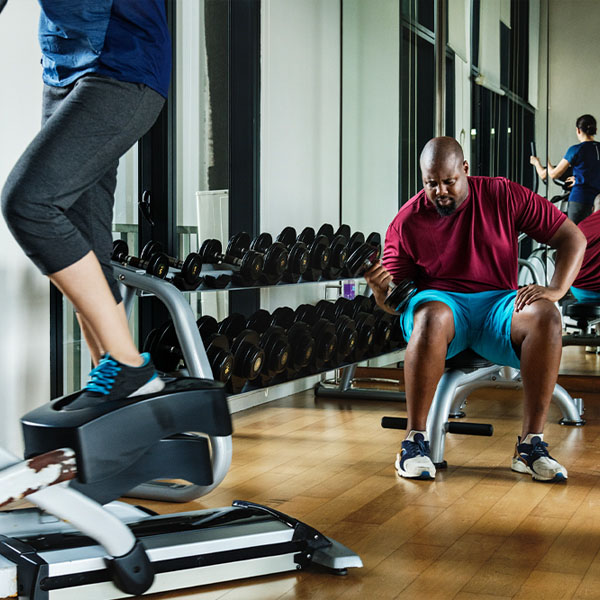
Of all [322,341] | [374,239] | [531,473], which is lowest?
[531,473]

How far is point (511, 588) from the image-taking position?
5.10 feet

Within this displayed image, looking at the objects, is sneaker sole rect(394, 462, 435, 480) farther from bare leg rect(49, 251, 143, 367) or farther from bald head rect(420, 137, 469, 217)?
bare leg rect(49, 251, 143, 367)

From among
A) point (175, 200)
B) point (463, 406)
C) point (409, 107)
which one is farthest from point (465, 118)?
point (175, 200)

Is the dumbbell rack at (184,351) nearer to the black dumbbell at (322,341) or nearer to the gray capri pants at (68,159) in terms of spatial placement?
the gray capri pants at (68,159)

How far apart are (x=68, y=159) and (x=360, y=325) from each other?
86.1 inches

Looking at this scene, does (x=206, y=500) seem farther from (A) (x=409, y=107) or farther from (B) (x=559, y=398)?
(A) (x=409, y=107)

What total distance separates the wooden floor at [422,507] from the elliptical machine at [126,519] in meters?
0.05

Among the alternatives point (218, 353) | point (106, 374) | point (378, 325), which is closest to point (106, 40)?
point (106, 374)

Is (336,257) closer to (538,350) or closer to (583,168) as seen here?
(538,350)

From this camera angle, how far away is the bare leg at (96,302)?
4.49 ft

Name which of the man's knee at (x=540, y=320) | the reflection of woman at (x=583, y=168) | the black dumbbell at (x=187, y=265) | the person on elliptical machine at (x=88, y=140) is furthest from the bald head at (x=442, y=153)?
the reflection of woman at (x=583, y=168)

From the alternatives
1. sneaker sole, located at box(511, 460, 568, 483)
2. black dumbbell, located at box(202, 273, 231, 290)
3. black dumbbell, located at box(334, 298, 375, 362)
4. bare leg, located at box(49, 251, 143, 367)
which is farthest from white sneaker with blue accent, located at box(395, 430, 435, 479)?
bare leg, located at box(49, 251, 143, 367)

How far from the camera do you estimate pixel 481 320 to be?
2.47 meters

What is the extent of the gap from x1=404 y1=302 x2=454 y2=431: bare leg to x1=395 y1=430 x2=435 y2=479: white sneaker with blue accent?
0.03 meters
